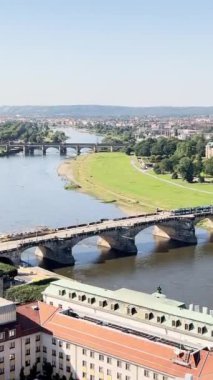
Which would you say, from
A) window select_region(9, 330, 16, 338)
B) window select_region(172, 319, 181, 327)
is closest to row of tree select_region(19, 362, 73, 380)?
window select_region(9, 330, 16, 338)

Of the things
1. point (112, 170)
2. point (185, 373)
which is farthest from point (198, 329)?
point (112, 170)

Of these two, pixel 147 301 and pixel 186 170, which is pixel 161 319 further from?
pixel 186 170

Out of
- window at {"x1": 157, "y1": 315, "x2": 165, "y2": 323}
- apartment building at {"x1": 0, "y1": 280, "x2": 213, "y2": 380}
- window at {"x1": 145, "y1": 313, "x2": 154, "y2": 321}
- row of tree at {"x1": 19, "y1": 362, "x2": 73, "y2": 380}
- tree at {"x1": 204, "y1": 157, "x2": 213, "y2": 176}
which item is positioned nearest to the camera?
apartment building at {"x1": 0, "y1": 280, "x2": 213, "y2": 380}

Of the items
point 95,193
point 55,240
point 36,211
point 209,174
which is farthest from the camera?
point 209,174

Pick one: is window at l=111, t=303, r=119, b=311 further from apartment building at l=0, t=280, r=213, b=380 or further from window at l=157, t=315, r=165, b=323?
window at l=157, t=315, r=165, b=323

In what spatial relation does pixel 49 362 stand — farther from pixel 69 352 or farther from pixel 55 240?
pixel 55 240

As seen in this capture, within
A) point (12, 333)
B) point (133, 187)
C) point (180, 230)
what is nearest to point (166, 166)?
point (133, 187)
